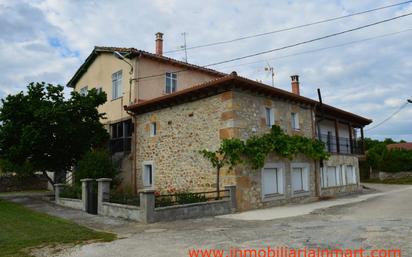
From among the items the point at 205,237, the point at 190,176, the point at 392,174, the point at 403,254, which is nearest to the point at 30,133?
the point at 190,176

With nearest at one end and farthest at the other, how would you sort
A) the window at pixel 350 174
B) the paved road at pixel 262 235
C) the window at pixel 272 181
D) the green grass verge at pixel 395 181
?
1. the paved road at pixel 262 235
2. the window at pixel 272 181
3. the window at pixel 350 174
4. the green grass verge at pixel 395 181

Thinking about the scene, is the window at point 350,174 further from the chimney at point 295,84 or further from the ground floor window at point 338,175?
the chimney at point 295,84

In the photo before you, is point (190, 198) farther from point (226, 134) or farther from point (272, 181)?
point (272, 181)

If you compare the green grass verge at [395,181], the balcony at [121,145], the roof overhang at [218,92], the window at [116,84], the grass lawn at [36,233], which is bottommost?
the green grass verge at [395,181]

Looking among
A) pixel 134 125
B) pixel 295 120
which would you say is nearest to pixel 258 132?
pixel 295 120

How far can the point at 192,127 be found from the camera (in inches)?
577

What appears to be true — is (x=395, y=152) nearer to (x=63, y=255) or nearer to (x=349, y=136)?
(x=349, y=136)

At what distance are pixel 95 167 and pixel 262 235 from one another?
9.67 meters

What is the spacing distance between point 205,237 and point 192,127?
7.15 m

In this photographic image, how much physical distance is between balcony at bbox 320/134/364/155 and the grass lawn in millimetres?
15251

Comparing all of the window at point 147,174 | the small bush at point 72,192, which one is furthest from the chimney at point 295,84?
the small bush at point 72,192

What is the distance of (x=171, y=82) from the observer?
65.3ft

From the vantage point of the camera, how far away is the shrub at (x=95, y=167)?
1535 cm

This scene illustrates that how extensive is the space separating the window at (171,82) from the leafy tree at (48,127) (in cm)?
360
